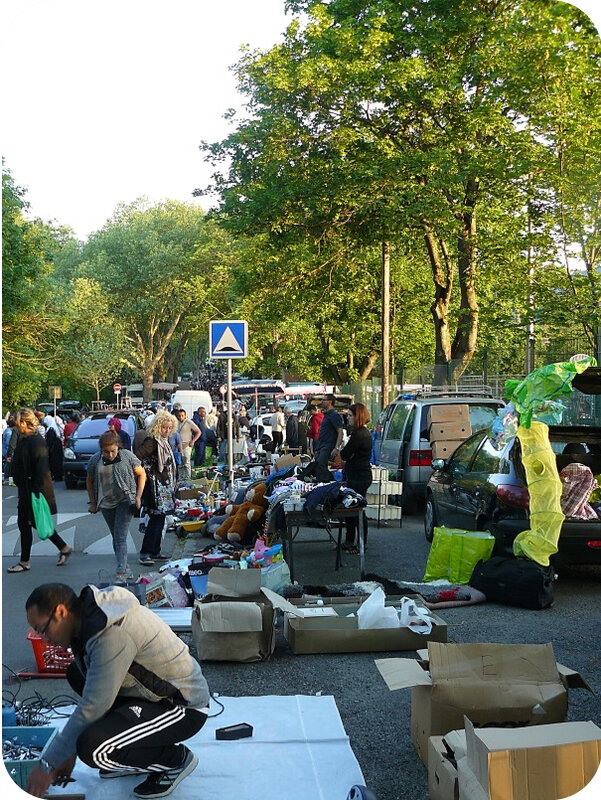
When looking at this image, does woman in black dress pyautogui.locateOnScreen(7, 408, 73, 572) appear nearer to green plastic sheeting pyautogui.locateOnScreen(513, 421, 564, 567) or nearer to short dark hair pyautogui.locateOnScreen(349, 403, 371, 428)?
short dark hair pyautogui.locateOnScreen(349, 403, 371, 428)

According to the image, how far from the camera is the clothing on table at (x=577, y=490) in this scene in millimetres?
8672

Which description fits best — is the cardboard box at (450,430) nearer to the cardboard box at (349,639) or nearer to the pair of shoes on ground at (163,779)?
the cardboard box at (349,639)

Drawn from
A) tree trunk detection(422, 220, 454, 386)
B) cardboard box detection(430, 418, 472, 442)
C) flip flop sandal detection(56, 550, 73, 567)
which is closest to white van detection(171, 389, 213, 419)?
tree trunk detection(422, 220, 454, 386)

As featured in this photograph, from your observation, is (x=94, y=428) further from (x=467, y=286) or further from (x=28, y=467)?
(x=28, y=467)

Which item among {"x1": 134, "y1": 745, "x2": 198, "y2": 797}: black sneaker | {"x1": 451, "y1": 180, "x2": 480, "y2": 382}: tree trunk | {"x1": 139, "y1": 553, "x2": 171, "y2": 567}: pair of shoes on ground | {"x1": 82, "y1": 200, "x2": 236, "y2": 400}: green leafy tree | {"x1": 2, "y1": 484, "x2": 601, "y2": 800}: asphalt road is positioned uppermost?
{"x1": 82, "y1": 200, "x2": 236, "y2": 400}: green leafy tree

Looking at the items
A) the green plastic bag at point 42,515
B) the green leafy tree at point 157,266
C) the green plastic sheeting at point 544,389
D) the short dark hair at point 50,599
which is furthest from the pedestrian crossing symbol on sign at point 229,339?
the green leafy tree at point 157,266

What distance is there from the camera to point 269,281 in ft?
82.7

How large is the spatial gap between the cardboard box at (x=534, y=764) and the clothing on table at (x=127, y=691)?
1.46 m

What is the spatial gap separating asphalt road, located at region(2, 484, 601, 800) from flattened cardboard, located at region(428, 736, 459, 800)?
0.21 meters

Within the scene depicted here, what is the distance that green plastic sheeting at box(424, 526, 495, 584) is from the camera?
8805mm

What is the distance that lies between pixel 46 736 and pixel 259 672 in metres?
2.02

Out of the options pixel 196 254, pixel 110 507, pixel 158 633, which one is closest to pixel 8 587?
pixel 110 507

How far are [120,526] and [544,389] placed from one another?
4.74 meters

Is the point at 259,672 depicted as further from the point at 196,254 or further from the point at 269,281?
the point at 196,254
